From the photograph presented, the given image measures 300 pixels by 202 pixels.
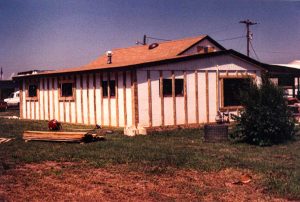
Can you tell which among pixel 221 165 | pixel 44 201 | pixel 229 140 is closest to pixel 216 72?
pixel 229 140

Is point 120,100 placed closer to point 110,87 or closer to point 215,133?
point 110,87

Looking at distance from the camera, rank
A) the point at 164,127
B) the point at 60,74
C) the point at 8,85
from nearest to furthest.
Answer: the point at 164,127, the point at 60,74, the point at 8,85

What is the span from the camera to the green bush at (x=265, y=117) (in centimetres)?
1334

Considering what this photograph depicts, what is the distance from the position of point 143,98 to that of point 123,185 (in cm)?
1029

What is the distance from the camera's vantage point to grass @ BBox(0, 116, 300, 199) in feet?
29.5

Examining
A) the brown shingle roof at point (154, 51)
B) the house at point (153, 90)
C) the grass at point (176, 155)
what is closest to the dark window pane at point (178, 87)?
the house at point (153, 90)

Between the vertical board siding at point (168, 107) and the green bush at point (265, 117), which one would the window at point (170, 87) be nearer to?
the vertical board siding at point (168, 107)

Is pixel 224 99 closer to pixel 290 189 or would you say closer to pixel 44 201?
pixel 290 189

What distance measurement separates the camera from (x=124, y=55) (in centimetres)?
3594

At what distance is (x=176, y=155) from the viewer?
1124 centimetres

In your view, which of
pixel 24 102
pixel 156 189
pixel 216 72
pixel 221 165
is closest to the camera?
pixel 156 189

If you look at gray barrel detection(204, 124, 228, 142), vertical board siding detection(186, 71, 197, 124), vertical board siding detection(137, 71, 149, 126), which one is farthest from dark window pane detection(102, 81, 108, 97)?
gray barrel detection(204, 124, 228, 142)

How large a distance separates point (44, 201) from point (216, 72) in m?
14.9

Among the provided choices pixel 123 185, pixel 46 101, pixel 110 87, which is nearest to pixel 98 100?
pixel 110 87
